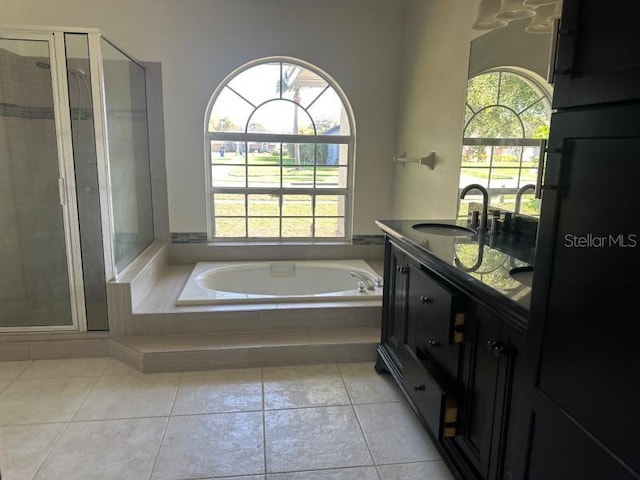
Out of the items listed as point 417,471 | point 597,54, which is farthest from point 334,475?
point 597,54

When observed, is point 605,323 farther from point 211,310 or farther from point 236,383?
point 211,310

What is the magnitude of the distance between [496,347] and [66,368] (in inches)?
95.0

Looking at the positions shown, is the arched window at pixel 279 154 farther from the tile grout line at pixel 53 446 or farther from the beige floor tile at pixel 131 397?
the tile grout line at pixel 53 446

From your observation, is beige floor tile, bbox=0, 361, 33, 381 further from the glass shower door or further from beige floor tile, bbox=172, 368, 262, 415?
beige floor tile, bbox=172, 368, 262, 415

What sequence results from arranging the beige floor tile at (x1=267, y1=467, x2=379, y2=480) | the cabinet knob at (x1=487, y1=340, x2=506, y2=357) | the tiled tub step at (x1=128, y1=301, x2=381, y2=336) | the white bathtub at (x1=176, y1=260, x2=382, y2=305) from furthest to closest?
the white bathtub at (x1=176, y1=260, x2=382, y2=305) < the tiled tub step at (x1=128, y1=301, x2=381, y2=336) < the beige floor tile at (x1=267, y1=467, x2=379, y2=480) < the cabinet knob at (x1=487, y1=340, x2=506, y2=357)

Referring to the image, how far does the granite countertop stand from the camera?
128 centimetres

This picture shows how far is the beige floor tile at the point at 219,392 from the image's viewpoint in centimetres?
216

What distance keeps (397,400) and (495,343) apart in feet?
3.57

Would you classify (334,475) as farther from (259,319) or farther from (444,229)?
(444,229)

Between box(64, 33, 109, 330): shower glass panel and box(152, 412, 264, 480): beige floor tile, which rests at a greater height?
box(64, 33, 109, 330): shower glass panel

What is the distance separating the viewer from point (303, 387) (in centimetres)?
237

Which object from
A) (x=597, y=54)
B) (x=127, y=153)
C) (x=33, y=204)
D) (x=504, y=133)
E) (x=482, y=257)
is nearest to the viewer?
(x=597, y=54)

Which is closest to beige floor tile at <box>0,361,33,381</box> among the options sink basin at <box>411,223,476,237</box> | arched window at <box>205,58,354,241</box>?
arched window at <box>205,58,354,241</box>

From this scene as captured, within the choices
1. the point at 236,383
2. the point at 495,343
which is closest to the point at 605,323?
the point at 495,343
